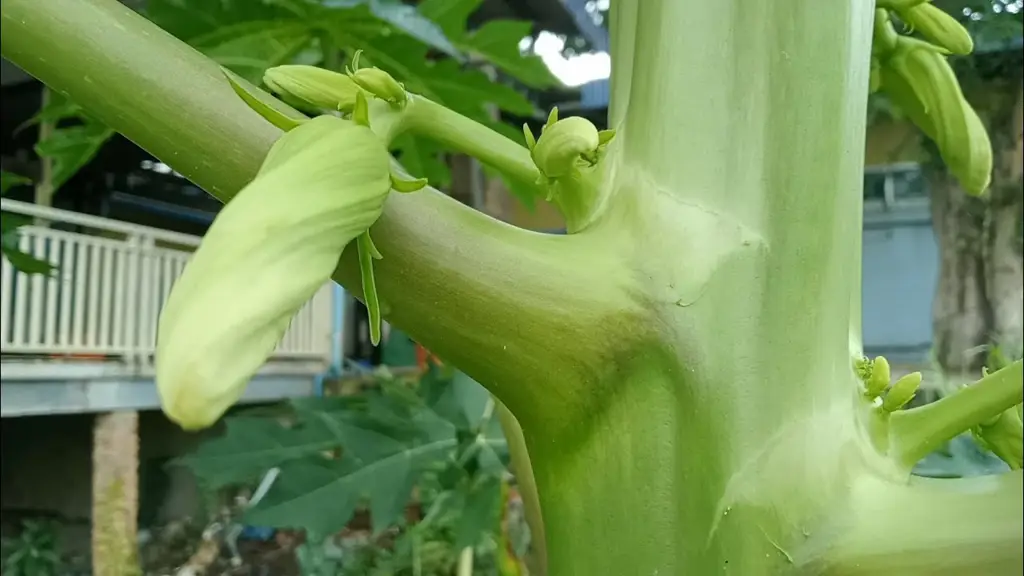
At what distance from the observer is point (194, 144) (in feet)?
0.70

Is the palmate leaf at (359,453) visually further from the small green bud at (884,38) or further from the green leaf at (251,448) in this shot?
the small green bud at (884,38)

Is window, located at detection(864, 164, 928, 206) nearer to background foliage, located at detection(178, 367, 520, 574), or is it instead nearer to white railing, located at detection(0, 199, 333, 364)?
background foliage, located at detection(178, 367, 520, 574)

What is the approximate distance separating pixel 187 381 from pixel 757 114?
148mm

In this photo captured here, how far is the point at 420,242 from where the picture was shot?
20cm

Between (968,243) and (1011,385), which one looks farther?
(968,243)

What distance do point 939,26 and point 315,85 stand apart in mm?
197

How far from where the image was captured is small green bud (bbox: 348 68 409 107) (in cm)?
21

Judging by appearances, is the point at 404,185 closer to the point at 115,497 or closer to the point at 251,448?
the point at 251,448

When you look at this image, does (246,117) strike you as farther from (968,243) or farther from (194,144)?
(968,243)

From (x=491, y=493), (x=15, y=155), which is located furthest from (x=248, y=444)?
(x=15, y=155)

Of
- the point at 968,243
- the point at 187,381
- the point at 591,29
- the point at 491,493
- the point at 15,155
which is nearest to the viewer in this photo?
the point at 187,381

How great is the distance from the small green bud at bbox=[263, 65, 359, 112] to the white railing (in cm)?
220

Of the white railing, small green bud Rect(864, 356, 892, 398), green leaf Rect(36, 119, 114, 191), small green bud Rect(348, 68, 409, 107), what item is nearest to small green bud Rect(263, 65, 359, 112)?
small green bud Rect(348, 68, 409, 107)

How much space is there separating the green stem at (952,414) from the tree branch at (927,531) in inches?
0.5
